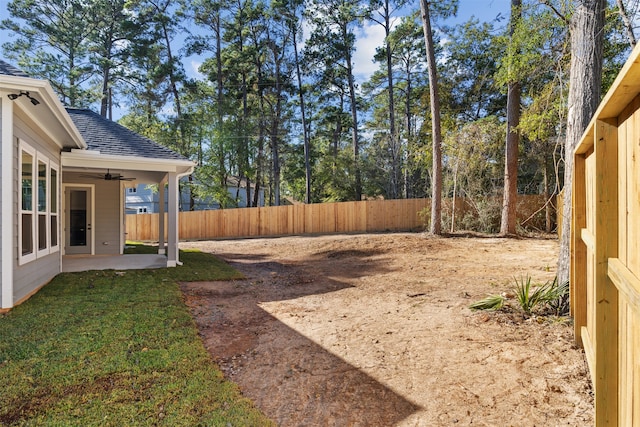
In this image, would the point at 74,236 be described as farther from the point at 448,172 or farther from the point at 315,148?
the point at 315,148

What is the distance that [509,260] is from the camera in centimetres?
807

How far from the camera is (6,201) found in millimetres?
4336

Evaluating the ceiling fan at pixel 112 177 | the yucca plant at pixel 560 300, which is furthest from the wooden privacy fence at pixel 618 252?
the ceiling fan at pixel 112 177

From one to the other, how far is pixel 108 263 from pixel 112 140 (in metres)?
2.81

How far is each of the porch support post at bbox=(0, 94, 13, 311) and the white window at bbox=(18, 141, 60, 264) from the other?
394 millimetres

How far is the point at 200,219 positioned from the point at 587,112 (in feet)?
54.9

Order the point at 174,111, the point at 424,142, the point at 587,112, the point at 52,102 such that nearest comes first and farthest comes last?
the point at 587,112 < the point at 52,102 < the point at 424,142 < the point at 174,111

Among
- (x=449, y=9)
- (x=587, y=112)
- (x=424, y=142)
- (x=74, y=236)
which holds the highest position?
(x=449, y=9)

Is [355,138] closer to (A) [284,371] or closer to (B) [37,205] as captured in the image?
(B) [37,205]

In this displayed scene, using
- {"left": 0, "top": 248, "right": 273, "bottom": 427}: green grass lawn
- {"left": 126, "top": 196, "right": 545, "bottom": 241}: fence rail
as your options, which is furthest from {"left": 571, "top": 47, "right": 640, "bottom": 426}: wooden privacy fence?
{"left": 126, "top": 196, "right": 545, "bottom": 241}: fence rail

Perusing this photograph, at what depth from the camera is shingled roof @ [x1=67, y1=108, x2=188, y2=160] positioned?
768 cm

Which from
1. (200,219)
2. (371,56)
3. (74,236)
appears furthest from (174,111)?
(74,236)

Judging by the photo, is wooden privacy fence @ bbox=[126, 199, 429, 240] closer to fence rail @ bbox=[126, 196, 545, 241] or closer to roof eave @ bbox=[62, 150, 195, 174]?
fence rail @ bbox=[126, 196, 545, 241]

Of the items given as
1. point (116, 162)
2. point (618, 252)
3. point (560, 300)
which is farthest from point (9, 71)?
point (560, 300)
